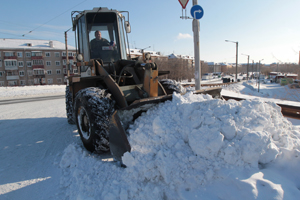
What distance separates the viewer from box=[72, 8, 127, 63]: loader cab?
5.16 metres

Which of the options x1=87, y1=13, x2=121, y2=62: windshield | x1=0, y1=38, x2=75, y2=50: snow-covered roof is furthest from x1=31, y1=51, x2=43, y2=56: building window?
x1=87, y1=13, x2=121, y2=62: windshield

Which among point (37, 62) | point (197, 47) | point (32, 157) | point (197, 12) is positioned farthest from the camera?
point (37, 62)

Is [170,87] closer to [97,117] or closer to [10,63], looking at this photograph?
[97,117]

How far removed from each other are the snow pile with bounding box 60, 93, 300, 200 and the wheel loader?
318 mm

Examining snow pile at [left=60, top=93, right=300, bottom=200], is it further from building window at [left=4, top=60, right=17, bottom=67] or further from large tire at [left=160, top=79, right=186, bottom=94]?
building window at [left=4, top=60, right=17, bottom=67]

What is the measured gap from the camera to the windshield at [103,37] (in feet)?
17.0

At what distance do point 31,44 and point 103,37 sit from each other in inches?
2133

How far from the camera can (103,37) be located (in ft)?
17.4

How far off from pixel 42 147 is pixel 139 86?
2.68 m

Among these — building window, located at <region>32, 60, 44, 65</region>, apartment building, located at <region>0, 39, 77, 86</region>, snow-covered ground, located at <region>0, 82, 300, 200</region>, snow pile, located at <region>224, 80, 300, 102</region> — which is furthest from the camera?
building window, located at <region>32, 60, 44, 65</region>

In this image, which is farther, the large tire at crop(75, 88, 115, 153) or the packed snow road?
the large tire at crop(75, 88, 115, 153)

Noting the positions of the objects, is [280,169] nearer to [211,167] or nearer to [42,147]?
[211,167]

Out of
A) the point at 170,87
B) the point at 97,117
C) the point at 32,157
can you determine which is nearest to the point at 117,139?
the point at 97,117

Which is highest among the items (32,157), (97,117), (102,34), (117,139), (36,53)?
(36,53)
